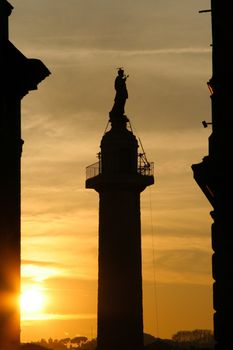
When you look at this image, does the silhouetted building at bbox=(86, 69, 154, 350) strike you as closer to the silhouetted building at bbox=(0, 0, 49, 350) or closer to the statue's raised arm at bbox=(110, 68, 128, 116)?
the statue's raised arm at bbox=(110, 68, 128, 116)

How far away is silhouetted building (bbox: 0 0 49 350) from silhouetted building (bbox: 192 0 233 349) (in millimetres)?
5769

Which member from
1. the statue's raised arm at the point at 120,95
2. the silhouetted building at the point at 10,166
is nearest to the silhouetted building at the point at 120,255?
the statue's raised arm at the point at 120,95

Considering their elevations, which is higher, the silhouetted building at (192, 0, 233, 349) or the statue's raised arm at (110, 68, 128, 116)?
the statue's raised arm at (110, 68, 128, 116)

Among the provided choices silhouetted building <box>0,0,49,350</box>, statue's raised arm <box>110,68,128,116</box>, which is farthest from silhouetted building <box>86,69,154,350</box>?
silhouetted building <box>0,0,49,350</box>

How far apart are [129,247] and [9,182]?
110 ft

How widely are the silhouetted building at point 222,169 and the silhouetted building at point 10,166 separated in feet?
18.9

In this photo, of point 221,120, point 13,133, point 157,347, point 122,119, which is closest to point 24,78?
point 13,133

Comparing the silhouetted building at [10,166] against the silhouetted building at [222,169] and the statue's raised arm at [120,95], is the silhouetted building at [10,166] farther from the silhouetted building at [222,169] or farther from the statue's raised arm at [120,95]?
the statue's raised arm at [120,95]

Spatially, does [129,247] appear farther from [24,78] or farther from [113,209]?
[24,78]

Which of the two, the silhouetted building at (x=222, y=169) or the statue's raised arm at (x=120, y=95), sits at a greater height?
the statue's raised arm at (x=120, y=95)

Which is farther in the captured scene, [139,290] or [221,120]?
[139,290]

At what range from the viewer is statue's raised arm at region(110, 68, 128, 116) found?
2840 inches

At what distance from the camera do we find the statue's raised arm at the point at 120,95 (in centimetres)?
7212

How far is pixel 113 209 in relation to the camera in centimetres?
6594
